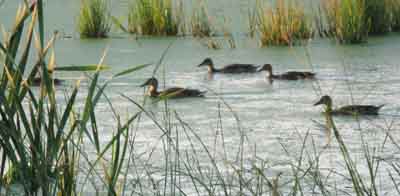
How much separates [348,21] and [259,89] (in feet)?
6.62

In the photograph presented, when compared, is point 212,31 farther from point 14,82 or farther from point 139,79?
point 14,82

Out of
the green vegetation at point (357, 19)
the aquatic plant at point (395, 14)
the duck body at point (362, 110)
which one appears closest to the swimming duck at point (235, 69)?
the green vegetation at point (357, 19)

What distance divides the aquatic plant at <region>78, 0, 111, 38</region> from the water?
13 centimetres

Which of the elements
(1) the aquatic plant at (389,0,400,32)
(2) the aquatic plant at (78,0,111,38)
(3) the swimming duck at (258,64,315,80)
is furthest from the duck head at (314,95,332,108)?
(2) the aquatic plant at (78,0,111,38)

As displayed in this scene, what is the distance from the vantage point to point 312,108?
610 centimetres

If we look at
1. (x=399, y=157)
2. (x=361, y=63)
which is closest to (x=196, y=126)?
(x=399, y=157)

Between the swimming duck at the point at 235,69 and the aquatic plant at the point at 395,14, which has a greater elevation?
the aquatic plant at the point at 395,14

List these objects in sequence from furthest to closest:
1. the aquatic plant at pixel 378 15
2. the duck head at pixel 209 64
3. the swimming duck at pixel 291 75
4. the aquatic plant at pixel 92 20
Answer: the aquatic plant at pixel 92 20
the aquatic plant at pixel 378 15
the duck head at pixel 209 64
the swimming duck at pixel 291 75

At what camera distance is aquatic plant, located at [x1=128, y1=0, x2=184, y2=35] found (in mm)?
9641

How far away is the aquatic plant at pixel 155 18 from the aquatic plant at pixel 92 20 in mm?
285

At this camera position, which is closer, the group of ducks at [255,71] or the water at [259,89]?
the water at [259,89]

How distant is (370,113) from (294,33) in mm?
3279

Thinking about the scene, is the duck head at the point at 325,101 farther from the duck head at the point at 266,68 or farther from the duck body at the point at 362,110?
the duck head at the point at 266,68

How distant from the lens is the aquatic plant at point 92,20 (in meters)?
9.56
